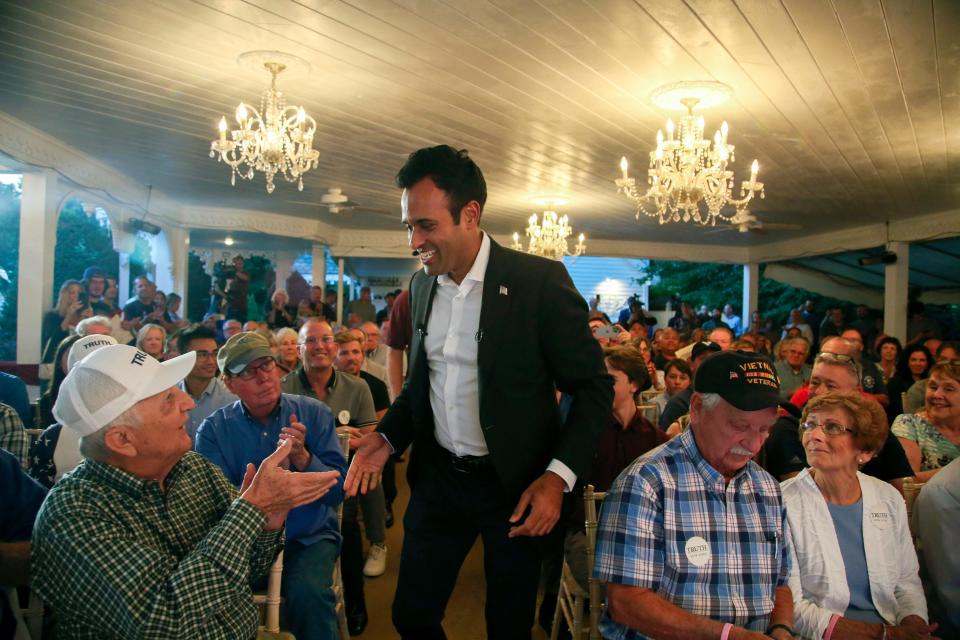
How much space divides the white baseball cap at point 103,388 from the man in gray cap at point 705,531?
110 cm

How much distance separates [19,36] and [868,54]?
4694mm

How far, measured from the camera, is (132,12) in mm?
3354

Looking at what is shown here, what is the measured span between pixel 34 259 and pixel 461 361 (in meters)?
5.56

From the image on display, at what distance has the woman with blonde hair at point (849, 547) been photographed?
177 centimetres

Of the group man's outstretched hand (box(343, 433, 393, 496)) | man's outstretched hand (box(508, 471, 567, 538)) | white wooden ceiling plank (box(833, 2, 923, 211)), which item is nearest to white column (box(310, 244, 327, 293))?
white wooden ceiling plank (box(833, 2, 923, 211))

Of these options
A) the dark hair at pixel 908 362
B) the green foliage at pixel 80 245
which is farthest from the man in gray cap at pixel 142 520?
the green foliage at pixel 80 245

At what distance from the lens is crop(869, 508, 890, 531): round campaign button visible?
6.26ft

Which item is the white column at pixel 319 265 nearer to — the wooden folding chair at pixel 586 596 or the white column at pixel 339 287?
the white column at pixel 339 287

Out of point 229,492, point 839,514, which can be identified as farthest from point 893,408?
point 229,492

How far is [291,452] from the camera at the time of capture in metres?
2.21

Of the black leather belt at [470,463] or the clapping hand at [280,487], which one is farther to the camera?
the black leather belt at [470,463]

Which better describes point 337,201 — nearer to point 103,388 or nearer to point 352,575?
point 352,575

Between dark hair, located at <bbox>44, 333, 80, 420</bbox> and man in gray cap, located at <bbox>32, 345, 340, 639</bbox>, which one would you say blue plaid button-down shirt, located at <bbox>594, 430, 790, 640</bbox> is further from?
dark hair, located at <bbox>44, 333, 80, 420</bbox>

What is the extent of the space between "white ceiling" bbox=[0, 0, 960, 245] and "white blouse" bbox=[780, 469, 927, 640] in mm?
2291
